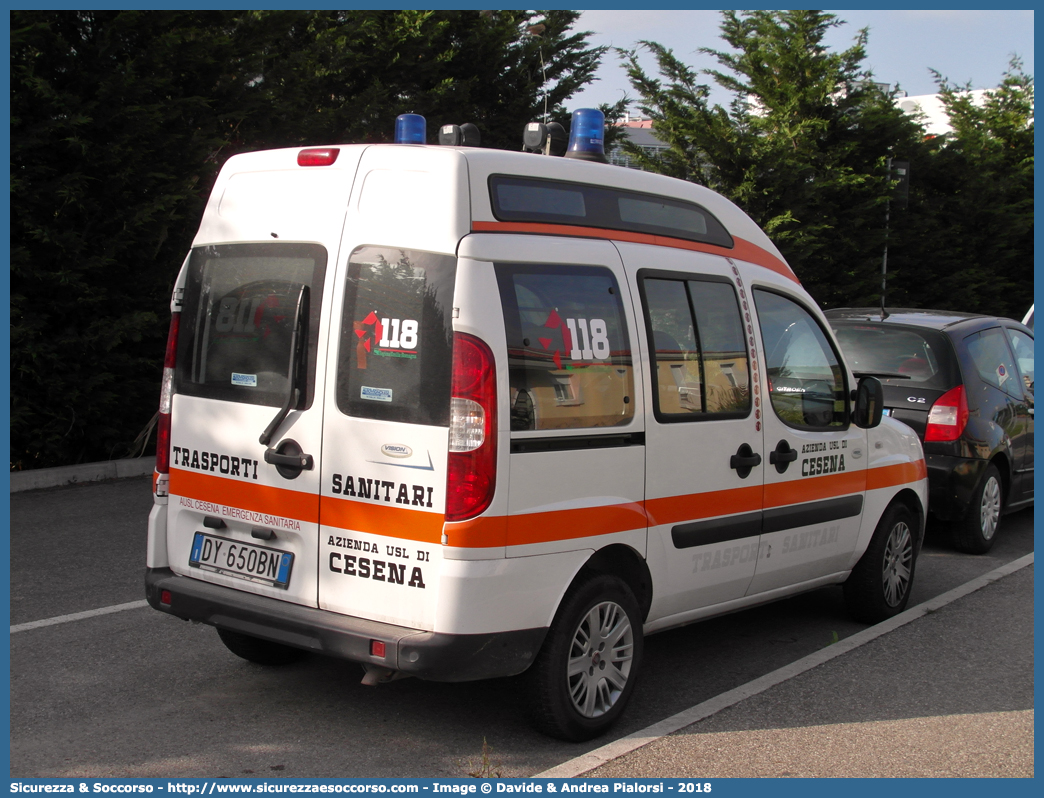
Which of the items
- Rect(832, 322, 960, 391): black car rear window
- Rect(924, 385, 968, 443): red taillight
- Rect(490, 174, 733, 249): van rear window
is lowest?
Rect(924, 385, 968, 443): red taillight

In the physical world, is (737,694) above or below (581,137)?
below

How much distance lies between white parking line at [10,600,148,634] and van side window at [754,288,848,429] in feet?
12.1

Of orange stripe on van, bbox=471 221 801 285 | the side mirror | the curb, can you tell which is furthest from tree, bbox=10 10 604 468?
the side mirror

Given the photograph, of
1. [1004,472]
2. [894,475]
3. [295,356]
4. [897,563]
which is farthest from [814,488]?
[1004,472]

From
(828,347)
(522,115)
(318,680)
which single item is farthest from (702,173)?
(318,680)

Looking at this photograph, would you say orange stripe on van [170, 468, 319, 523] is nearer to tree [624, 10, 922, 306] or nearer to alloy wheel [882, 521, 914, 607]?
alloy wheel [882, 521, 914, 607]

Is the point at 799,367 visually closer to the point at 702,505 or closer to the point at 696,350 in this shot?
the point at 696,350

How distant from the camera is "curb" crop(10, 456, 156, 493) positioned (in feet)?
30.7

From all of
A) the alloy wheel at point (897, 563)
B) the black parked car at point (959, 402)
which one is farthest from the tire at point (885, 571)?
the black parked car at point (959, 402)

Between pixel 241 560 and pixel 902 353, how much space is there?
18.6 ft

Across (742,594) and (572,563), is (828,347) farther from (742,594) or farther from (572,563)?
(572,563)

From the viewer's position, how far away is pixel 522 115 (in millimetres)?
14898

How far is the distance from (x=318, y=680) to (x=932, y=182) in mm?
21194

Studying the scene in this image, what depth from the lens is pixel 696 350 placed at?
15.5ft
